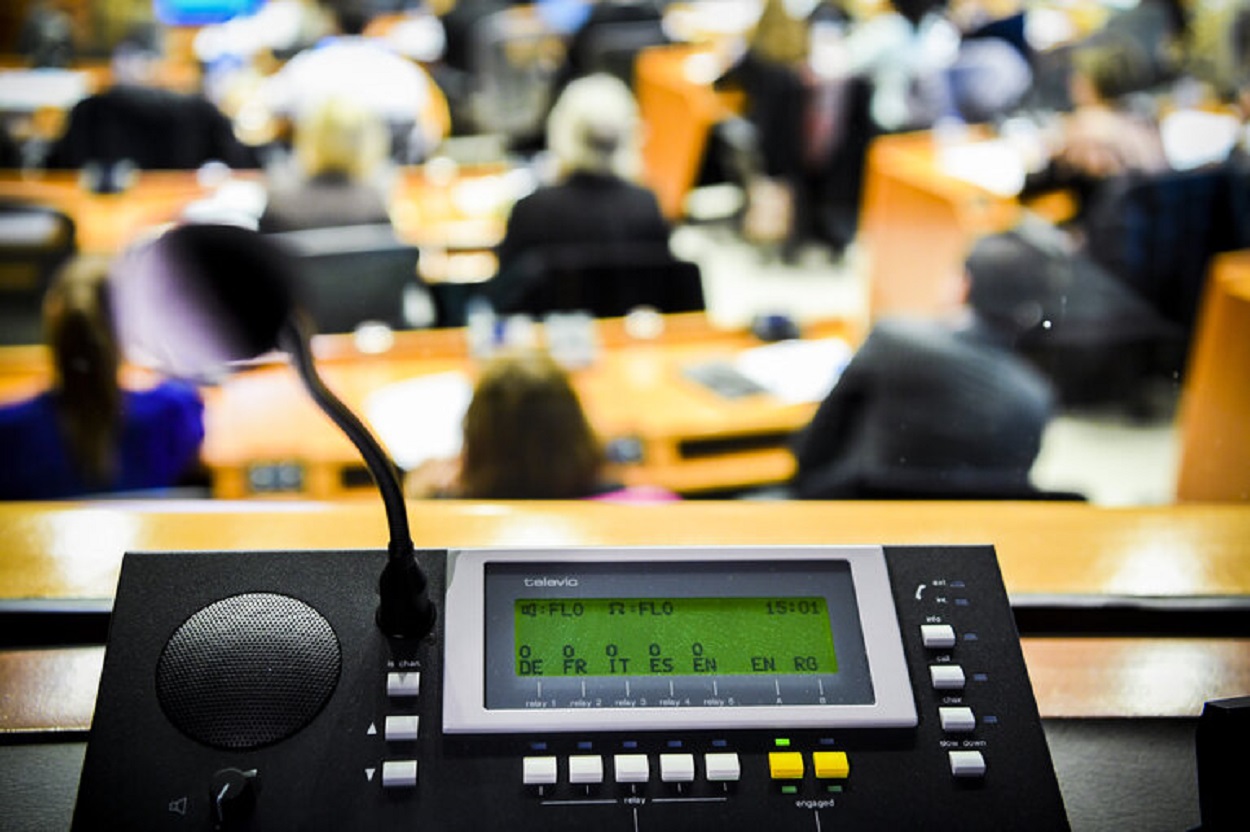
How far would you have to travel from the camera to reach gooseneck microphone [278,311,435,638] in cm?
66

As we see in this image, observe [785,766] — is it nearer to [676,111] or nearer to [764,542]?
[764,542]

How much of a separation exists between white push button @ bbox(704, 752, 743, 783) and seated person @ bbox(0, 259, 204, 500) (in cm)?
208

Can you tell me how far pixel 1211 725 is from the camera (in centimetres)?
71

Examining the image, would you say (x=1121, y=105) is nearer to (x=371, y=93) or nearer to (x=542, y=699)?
(x=371, y=93)

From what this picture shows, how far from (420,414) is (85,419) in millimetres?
705

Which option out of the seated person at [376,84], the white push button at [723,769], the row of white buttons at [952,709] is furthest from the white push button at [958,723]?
the seated person at [376,84]

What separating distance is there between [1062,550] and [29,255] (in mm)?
3371

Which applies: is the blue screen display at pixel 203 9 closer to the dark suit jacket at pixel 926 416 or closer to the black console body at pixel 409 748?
Result: the dark suit jacket at pixel 926 416

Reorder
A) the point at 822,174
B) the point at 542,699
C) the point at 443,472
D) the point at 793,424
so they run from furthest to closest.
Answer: the point at 822,174, the point at 793,424, the point at 443,472, the point at 542,699

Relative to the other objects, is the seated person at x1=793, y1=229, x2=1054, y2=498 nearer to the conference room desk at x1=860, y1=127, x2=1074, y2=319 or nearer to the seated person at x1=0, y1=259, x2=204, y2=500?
the seated person at x1=0, y1=259, x2=204, y2=500

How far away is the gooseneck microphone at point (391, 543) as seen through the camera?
659 millimetres

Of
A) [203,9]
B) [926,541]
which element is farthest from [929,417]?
[203,9]

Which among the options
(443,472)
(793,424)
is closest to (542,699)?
(443,472)

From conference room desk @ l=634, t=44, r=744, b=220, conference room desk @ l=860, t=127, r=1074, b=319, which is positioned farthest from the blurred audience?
conference room desk @ l=860, t=127, r=1074, b=319
